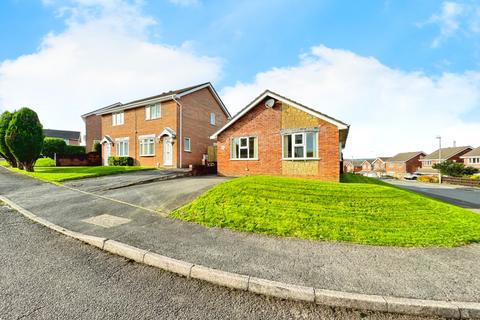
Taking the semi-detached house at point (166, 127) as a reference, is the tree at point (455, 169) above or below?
below

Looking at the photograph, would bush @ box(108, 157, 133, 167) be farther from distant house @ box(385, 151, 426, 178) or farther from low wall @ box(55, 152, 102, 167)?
distant house @ box(385, 151, 426, 178)

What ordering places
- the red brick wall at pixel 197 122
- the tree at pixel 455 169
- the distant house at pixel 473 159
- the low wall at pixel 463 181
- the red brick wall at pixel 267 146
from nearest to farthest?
the red brick wall at pixel 267 146 < the red brick wall at pixel 197 122 < the low wall at pixel 463 181 < the tree at pixel 455 169 < the distant house at pixel 473 159

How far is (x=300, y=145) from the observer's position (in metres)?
13.7

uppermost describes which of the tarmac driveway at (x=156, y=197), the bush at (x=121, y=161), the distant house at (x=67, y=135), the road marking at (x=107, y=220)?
the distant house at (x=67, y=135)

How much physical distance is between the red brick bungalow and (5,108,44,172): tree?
1522 cm

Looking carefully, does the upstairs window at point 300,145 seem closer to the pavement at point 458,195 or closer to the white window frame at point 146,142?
the pavement at point 458,195

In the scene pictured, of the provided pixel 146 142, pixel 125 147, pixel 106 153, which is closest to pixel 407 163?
pixel 146 142

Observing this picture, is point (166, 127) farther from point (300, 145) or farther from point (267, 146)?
point (300, 145)

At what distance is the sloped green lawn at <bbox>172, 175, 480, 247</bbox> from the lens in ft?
17.2

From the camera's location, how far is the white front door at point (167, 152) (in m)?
20.8

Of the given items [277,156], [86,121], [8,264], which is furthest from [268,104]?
[86,121]

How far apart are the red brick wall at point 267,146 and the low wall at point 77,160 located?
18723mm

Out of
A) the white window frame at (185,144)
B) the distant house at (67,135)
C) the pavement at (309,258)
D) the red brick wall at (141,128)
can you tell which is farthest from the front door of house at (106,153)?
the distant house at (67,135)

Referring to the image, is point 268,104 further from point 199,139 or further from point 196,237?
point 196,237
